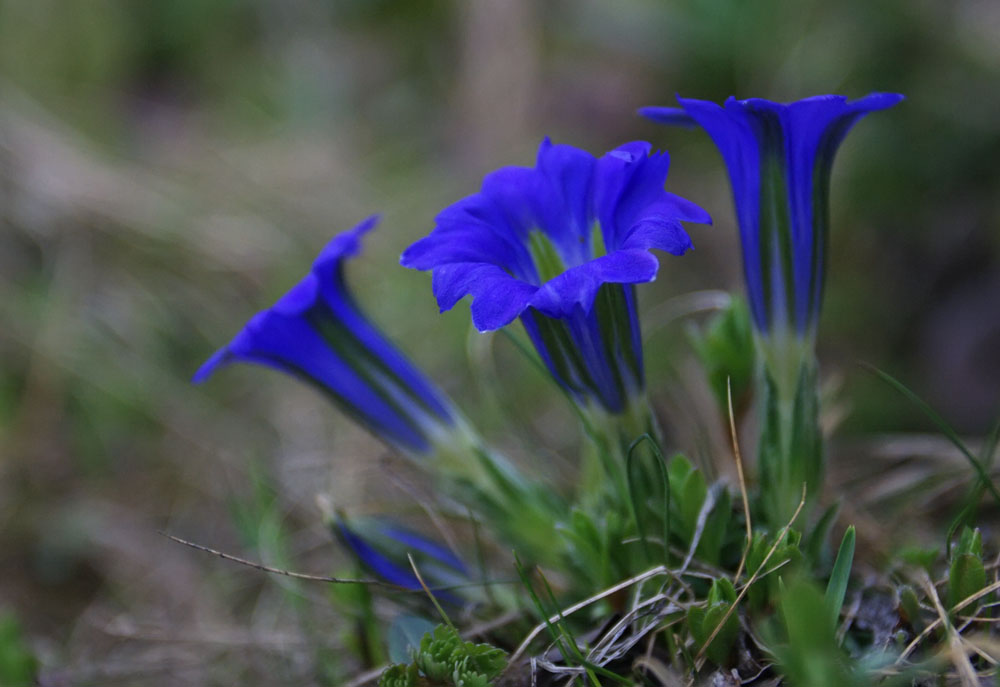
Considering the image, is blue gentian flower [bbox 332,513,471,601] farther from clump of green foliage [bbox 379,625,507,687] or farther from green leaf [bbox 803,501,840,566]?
green leaf [bbox 803,501,840,566]

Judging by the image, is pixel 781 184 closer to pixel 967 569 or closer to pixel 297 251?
pixel 967 569

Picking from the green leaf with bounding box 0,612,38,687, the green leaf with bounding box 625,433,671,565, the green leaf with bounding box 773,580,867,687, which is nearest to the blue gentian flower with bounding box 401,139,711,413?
the green leaf with bounding box 625,433,671,565

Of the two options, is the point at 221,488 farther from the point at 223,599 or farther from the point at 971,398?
the point at 971,398

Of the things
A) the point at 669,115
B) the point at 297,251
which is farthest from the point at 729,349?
the point at 297,251

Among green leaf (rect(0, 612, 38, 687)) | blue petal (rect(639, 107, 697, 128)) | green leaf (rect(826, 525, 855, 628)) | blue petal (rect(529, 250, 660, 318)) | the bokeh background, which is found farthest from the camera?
the bokeh background

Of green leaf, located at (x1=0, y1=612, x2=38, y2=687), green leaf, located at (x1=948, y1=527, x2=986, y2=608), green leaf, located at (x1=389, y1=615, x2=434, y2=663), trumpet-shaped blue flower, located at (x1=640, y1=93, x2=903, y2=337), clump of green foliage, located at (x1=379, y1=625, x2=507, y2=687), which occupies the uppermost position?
trumpet-shaped blue flower, located at (x1=640, y1=93, x2=903, y2=337)
